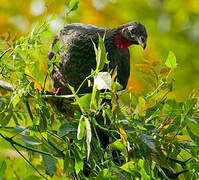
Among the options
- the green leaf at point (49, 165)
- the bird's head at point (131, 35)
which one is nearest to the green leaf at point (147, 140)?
the green leaf at point (49, 165)

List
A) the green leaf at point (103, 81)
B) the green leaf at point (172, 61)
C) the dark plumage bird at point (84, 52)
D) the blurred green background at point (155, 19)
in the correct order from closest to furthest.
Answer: the green leaf at point (103, 81) → the green leaf at point (172, 61) → the dark plumage bird at point (84, 52) → the blurred green background at point (155, 19)

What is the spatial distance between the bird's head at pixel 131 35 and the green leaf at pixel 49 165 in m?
0.68

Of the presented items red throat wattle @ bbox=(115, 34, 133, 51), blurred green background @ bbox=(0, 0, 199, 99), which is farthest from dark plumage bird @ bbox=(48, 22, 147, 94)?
blurred green background @ bbox=(0, 0, 199, 99)

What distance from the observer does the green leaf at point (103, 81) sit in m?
0.62

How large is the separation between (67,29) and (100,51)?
3.26ft

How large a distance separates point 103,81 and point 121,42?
0.98m

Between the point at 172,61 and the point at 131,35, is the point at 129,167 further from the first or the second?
the point at 131,35

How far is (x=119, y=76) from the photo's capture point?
5.38 ft

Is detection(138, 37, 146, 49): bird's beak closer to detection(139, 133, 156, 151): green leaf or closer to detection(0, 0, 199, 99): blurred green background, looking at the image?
detection(0, 0, 199, 99): blurred green background

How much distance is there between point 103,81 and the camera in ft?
2.05

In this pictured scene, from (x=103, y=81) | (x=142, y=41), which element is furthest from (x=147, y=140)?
(x=142, y=41)

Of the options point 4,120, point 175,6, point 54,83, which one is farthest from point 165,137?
point 175,6

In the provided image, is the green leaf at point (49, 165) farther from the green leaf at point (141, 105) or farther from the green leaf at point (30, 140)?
the green leaf at point (141, 105)

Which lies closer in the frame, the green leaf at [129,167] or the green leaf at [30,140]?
the green leaf at [129,167]
